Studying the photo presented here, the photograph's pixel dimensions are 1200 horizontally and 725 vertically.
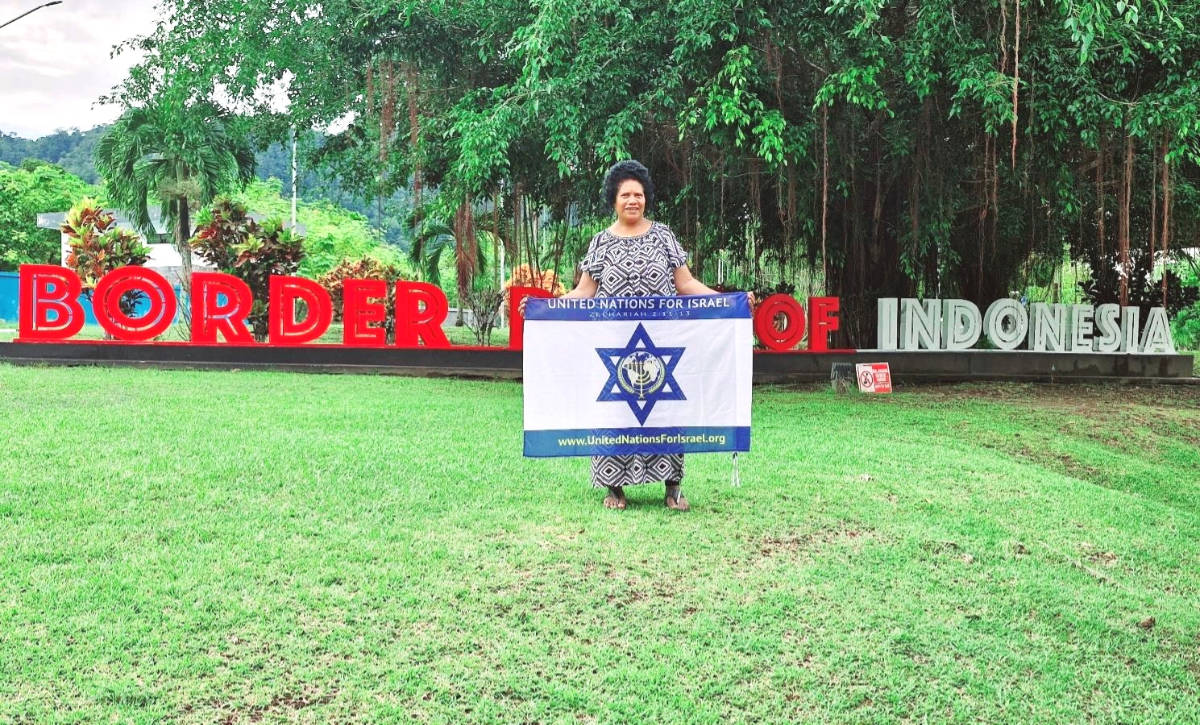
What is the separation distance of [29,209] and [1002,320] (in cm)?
3432

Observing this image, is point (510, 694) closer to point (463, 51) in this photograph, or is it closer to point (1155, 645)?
point (1155, 645)

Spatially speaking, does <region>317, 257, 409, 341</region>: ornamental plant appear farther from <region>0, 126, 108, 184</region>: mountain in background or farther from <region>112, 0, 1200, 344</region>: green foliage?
<region>0, 126, 108, 184</region>: mountain in background

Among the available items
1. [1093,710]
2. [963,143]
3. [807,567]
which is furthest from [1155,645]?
[963,143]

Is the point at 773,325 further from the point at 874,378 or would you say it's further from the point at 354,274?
the point at 354,274

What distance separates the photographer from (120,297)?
37.8ft

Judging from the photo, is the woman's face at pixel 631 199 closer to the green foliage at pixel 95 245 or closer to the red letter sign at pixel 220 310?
the red letter sign at pixel 220 310

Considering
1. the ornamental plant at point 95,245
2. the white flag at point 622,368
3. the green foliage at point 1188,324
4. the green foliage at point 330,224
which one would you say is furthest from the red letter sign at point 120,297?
the green foliage at point 330,224

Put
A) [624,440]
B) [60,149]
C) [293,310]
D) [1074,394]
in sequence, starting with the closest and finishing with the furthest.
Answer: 1. [624,440]
2. [1074,394]
3. [293,310]
4. [60,149]

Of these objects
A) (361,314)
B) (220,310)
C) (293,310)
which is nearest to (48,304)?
(220,310)

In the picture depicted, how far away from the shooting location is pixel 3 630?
2994 millimetres

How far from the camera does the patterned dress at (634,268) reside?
177 inches

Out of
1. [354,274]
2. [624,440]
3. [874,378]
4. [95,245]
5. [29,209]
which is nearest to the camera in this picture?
[624,440]

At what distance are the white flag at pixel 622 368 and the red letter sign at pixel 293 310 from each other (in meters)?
7.76

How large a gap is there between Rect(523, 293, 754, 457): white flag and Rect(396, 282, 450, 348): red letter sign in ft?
24.0
